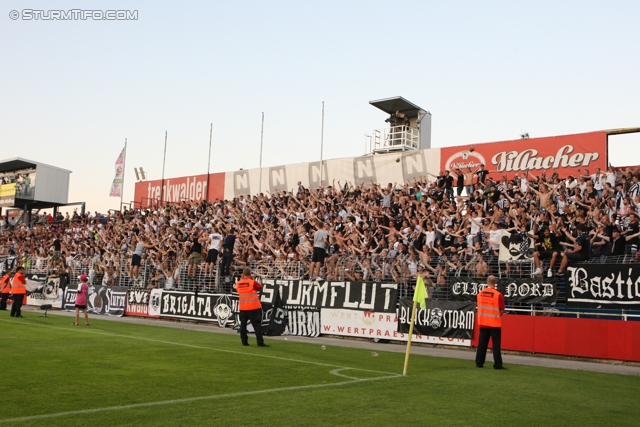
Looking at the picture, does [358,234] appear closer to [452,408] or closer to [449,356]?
[449,356]

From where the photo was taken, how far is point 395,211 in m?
24.6

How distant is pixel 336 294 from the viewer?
69.1ft

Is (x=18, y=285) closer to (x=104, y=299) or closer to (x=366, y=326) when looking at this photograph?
(x=104, y=299)

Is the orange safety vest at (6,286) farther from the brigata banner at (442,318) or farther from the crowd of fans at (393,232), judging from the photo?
the brigata banner at (442,318)

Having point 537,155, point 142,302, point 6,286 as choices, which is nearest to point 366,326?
point 142,302

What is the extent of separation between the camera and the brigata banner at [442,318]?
18.0m

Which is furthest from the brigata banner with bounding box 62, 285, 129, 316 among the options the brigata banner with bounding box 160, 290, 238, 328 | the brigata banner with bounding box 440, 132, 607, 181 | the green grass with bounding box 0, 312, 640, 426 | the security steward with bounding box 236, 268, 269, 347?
the brigata banner with bounding box 440, 132, 607, 181

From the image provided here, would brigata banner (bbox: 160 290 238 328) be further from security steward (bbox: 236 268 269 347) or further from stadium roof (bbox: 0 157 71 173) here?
stadium roof (bbox: 0 157 71 173)

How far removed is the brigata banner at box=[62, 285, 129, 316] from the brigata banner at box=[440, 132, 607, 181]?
16.7 m

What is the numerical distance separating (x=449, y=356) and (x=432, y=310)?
298 centimetres

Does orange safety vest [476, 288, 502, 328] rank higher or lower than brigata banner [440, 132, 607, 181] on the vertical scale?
lower

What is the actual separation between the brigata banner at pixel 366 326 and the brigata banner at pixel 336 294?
192mm

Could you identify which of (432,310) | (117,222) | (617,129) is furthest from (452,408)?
(117,222)

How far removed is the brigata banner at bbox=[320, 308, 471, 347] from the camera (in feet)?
62.3
